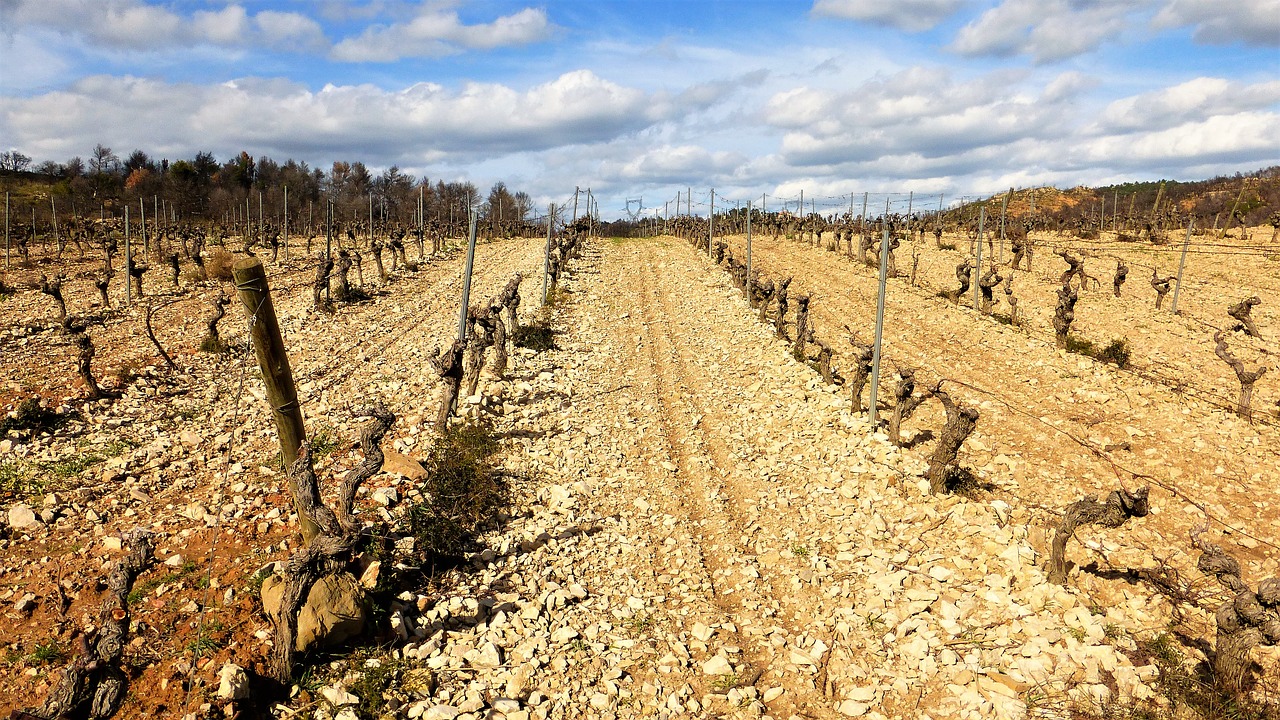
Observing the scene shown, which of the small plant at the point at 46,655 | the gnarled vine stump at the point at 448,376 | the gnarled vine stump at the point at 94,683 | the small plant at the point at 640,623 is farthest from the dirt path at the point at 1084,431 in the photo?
the small plant at the point at 46,655

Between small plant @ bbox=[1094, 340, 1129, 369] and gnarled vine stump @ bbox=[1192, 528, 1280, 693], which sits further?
small plant @ bbox=[1094, 340, 1129, 369]

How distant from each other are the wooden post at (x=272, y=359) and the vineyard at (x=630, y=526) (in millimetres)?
43

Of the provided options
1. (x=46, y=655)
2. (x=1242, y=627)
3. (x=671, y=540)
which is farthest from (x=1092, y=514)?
(x=46, y=655)

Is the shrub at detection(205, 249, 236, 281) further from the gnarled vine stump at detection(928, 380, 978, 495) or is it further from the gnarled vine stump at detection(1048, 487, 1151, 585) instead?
the gnarled vine stump at detection(1048, 487, 1151, 585)

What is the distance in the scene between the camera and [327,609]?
545cm

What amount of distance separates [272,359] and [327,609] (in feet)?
7.03

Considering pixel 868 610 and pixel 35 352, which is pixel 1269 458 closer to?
pixel 868 610

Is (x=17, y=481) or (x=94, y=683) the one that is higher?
(x=94, y=683)

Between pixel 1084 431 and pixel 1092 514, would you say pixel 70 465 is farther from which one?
pixel 1084 431

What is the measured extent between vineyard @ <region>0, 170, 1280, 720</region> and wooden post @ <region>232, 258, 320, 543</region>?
0.04 meters

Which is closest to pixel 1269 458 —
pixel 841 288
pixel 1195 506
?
pixel 1195 506

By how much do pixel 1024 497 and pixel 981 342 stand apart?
9348 mm

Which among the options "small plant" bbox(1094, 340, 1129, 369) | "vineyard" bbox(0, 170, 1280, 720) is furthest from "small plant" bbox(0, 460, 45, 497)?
"small plant" bbox(1094, 340, 1129, 369)

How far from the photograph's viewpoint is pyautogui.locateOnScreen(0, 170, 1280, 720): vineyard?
5.21 metres
